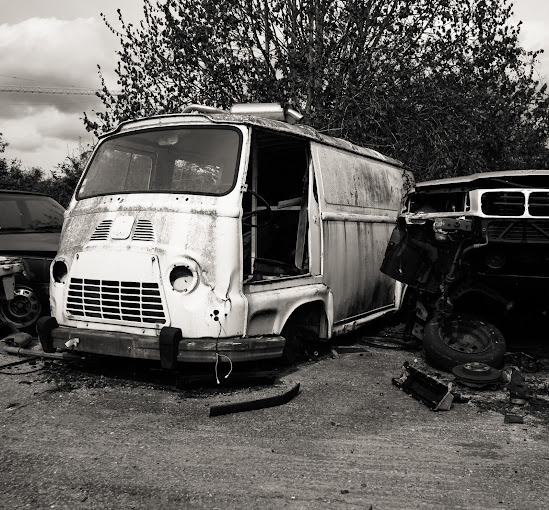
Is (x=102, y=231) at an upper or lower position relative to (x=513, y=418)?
upper

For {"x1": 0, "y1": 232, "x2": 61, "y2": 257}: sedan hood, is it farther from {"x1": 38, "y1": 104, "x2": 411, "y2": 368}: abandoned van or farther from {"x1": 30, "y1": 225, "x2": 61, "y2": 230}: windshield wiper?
{"x1": 38, "y1": 104, "x2": 411, "y2": 368}: abandoned van

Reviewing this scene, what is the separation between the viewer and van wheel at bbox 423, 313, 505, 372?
5.74 meters

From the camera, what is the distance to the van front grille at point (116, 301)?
470 cm

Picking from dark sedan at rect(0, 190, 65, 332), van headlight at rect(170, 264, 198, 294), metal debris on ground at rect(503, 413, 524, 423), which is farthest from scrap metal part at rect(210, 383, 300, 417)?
dark sedan at rect(0, 190, 65, 332)

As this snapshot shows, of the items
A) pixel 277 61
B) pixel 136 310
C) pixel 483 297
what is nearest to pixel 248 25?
pixel 277 61

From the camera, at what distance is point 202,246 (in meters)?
4.69

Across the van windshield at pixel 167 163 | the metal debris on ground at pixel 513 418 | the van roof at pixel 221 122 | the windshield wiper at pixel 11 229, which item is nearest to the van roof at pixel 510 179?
the van roof at pixel 221 122

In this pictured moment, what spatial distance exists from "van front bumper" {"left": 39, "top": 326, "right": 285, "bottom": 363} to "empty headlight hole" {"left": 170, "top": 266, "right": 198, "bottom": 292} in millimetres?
421

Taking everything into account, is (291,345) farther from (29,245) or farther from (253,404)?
(29,245)

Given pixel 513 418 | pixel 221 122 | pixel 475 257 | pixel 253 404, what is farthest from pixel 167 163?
pixel 513 418

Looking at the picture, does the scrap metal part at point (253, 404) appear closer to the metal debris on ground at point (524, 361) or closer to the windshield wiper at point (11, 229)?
the metal debris on ground at point (524, 361)

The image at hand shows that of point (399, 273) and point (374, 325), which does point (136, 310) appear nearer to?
point (399, 273)

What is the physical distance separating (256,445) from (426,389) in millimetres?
1828

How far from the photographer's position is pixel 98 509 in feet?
9.75
